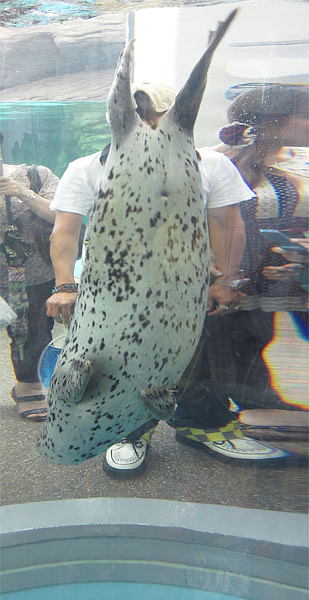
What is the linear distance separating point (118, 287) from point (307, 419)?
2.20 ft

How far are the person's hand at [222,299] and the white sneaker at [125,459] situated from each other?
37 cm

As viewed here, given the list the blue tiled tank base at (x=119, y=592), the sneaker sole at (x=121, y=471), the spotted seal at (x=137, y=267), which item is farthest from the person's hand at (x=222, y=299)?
the blue tiled tank base at (x=119, y=592)

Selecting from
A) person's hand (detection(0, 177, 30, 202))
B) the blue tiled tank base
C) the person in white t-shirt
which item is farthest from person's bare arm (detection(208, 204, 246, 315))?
the blue tiled tank base

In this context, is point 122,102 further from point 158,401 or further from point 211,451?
point 211,451

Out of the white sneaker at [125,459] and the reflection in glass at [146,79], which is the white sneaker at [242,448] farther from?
the white sneaker at [125,459]

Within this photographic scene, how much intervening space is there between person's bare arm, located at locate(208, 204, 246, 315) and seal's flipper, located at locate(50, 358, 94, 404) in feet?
0.96

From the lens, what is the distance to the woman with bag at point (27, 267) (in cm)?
101

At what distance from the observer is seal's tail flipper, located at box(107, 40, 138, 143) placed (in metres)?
0.77

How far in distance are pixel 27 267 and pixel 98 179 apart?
307 mm

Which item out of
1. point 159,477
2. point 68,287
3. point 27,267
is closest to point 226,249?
point 68,287

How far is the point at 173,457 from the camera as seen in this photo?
44.4 inches

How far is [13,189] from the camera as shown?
1018 mm

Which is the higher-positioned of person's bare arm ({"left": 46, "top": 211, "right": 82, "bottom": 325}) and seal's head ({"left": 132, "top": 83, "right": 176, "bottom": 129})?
seal's head ({"left": 132, "top": 83, "right": 176, "bottom": 129})

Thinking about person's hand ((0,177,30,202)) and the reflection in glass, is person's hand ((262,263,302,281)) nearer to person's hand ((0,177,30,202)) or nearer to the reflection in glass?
the reflection in glass
